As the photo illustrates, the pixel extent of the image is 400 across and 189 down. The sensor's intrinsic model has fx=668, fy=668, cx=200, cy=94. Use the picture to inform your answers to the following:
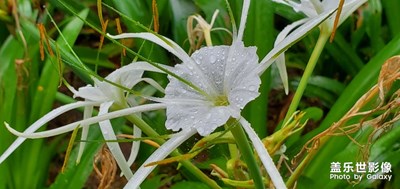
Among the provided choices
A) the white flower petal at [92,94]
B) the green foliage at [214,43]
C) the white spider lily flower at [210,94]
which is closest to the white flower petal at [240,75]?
the white spider lily flower at [210,94]

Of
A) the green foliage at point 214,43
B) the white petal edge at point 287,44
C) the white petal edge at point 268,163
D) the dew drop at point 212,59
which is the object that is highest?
the white petal edge at point 287,44

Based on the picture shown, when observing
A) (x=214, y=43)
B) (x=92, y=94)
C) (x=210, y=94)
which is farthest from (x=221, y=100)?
(x=214, y=43)

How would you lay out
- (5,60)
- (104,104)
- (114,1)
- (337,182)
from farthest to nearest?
(5,60) < (114,1) < (337,182) < (104,104)

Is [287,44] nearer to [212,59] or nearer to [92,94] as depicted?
[212,59]

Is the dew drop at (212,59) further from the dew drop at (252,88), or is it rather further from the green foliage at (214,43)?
the green foliage at (214,43)

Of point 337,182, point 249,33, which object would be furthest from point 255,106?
point 337,182

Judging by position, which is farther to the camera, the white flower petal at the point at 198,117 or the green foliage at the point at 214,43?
the green foliage at the point at 214,43

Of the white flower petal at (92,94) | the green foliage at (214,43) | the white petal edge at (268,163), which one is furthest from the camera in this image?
the green foliage at (214,43)

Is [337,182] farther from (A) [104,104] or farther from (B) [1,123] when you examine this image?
(B) [1,123]
